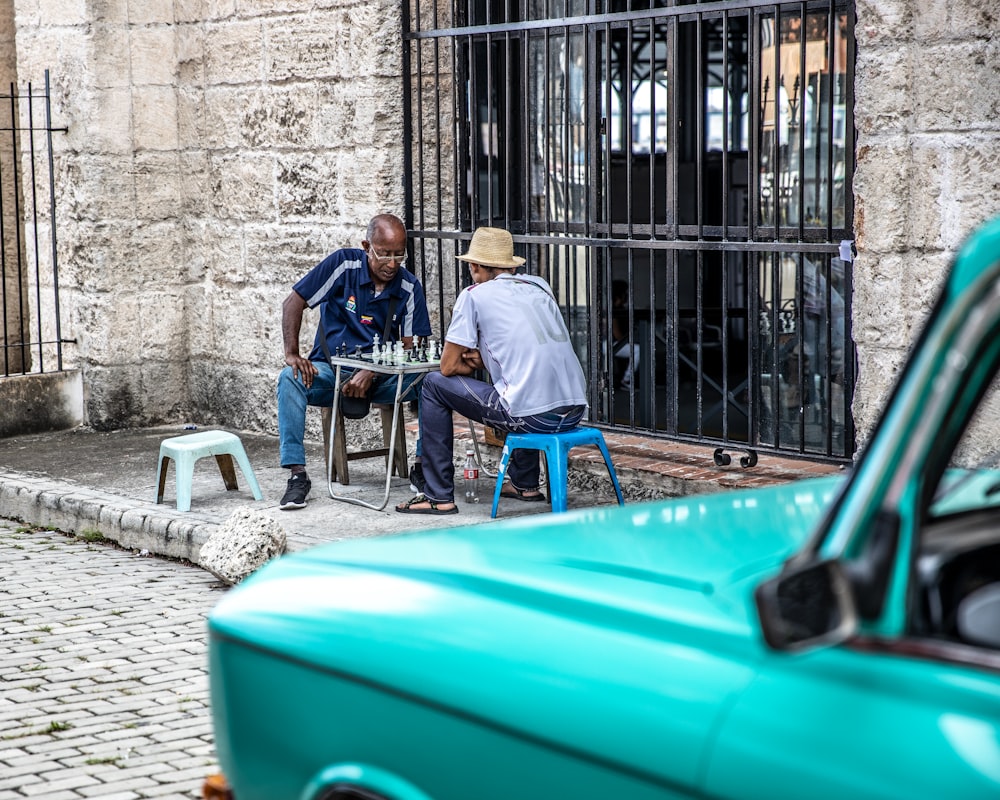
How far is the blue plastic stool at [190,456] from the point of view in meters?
7.53

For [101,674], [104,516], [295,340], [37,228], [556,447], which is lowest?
[101,674]

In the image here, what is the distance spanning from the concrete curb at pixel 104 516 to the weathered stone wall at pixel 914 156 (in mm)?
3253

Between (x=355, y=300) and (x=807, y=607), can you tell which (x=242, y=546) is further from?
(x=807, y=607)

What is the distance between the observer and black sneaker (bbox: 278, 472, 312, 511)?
24.6 feet

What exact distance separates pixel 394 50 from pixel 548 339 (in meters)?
2.84

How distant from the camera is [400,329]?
25.6ft

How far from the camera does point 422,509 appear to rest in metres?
7.24

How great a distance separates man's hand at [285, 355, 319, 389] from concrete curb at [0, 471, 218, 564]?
0.90 meters

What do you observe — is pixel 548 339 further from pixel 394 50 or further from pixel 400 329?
pixel 394 50

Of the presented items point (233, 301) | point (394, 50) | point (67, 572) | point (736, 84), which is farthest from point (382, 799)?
point (736, 84)

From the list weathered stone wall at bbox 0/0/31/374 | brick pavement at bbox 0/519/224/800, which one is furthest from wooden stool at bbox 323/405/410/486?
weathered stone wall at bbox 0/0/31/374

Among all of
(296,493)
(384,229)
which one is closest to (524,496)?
(296,493)

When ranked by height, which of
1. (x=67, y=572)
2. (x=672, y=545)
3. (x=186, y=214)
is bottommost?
(x=67, y=572)

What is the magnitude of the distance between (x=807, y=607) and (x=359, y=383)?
578 centimetres
